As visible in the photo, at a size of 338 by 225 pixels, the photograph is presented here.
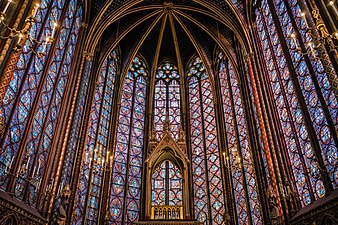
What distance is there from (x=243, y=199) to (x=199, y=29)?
11522mm

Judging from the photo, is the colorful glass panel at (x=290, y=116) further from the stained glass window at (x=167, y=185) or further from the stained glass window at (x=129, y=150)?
the stained glass window at (x=129, y=150)

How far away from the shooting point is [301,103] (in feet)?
32.5

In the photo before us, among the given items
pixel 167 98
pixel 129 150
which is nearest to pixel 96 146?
pixel 129 150

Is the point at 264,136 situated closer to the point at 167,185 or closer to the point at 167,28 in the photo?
the point at 167,185

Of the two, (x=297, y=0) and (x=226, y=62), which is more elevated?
(x=226, y=62)

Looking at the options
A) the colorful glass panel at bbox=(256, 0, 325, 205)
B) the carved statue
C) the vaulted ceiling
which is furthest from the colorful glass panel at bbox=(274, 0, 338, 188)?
the vaulted ceiling

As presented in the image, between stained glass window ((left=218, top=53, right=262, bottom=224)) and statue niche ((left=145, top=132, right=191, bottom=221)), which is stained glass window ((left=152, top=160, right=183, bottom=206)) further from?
stained glass window ((left=218, top=53, right=262, bottom=224))

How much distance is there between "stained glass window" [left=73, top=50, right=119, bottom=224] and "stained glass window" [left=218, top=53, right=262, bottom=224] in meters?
6.55

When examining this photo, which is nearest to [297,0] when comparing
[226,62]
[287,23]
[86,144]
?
[287,23]

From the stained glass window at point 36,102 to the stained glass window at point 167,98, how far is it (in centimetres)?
741

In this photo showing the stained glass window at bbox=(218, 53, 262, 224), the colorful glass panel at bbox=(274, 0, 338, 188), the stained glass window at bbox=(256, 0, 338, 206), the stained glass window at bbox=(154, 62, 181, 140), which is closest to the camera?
the colorful glass panel at bbox=(274, 0, 338, 188)

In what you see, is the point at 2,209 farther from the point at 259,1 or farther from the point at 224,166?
the point at 259,1

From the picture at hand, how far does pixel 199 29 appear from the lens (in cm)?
1997

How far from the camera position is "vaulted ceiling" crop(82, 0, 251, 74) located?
1580cm
